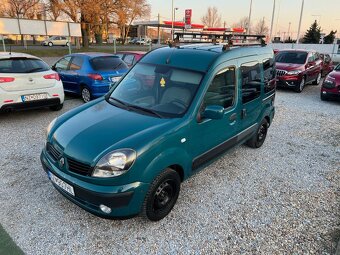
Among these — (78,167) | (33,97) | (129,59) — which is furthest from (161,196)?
(129,59)

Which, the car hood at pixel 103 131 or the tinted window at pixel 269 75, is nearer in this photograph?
the car hood at pixel 103 131

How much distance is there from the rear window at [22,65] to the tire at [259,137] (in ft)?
16.7

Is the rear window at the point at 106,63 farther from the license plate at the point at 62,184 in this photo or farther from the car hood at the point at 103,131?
the license plate at the point at 62,184

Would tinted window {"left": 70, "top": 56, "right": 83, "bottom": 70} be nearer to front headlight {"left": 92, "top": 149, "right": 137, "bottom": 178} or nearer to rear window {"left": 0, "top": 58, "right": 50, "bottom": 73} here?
rear window {"left": 0, "top": 58, "right": 50, "bottom": 73}

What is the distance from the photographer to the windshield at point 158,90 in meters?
3.29

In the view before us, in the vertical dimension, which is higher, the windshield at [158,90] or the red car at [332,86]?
the windshield at [158,90]

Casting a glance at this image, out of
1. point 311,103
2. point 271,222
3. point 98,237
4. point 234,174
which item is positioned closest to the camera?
point 98,237

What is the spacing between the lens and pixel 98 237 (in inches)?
113

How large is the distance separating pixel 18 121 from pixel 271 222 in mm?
5980

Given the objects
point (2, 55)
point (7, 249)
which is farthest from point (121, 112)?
point (2, 55)

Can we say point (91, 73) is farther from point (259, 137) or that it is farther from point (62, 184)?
point (62, 184)

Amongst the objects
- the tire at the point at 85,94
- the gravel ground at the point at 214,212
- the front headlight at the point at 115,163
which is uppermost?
the front headlight at the point at 115,163

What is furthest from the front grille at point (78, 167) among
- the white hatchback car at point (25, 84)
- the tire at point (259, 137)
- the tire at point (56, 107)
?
the tire at point (56, 107)

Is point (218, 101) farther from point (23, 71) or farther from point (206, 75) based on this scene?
point (23, 71)
